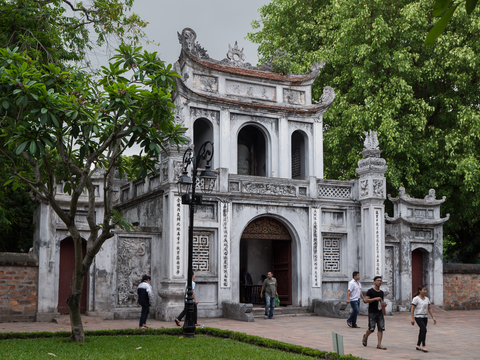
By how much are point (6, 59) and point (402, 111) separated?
17.4 meters

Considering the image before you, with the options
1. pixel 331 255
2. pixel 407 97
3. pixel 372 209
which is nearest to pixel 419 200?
pixel 372 209

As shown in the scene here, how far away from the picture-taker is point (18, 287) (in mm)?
15797

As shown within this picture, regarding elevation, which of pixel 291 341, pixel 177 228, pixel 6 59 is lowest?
pixel 291 341

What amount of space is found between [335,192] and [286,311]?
4.81 m

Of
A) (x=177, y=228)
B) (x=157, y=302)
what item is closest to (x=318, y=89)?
(x=177, y=228)

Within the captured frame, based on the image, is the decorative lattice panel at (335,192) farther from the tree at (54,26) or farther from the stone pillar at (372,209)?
the tree at (54,26)

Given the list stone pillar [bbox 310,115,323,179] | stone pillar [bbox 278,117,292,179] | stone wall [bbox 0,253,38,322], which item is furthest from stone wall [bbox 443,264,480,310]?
stone wall [bbox 0,253,38,322]

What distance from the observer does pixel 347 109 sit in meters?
23.3

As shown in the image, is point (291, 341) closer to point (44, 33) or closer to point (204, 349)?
point (204, 349)

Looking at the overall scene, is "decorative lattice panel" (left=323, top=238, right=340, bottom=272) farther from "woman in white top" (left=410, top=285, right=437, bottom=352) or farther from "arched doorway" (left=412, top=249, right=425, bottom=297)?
"woman in white top" (left=410, top=285, right=437, bottom=352)

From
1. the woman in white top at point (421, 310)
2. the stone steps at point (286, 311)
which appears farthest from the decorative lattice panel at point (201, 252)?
the woman in white top at point (421, 310)

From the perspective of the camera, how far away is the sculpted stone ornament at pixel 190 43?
19.5m

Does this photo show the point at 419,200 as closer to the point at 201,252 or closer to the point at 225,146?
the point at 225,146

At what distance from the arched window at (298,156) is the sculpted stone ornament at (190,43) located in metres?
5.03
